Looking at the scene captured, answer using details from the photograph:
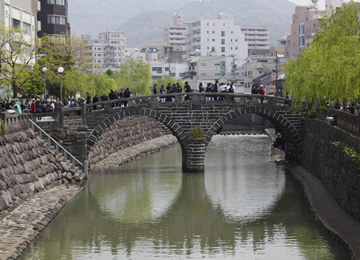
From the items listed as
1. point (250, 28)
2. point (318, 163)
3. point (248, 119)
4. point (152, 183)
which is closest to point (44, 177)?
point (152, 183)

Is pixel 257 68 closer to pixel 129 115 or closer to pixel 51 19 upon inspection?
pixel 51 19

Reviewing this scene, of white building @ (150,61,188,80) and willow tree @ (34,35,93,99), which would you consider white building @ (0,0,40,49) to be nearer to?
willow tree @ (34,35,93,99)

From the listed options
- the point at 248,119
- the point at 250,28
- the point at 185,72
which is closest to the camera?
the point at 248,119

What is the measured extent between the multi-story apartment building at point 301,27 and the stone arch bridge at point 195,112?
6288 centimetres

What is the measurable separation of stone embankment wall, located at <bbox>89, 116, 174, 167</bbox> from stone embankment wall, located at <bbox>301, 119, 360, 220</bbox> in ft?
43.7

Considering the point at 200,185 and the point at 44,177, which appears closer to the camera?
the point at 44,177

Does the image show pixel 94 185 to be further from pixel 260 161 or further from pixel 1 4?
pixel 1 4

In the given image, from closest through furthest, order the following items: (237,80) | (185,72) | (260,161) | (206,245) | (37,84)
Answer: (206,245), (260,161), (37,84), (237,80), (185,72)

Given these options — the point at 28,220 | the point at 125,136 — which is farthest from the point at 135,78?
the point at 28,220

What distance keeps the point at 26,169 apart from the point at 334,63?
1363 cm

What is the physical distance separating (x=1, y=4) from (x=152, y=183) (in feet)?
74.8

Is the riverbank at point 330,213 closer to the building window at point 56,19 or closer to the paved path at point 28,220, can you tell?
the paved path at point 28,220

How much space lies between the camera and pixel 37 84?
47562mm

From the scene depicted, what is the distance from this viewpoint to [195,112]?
119ft
